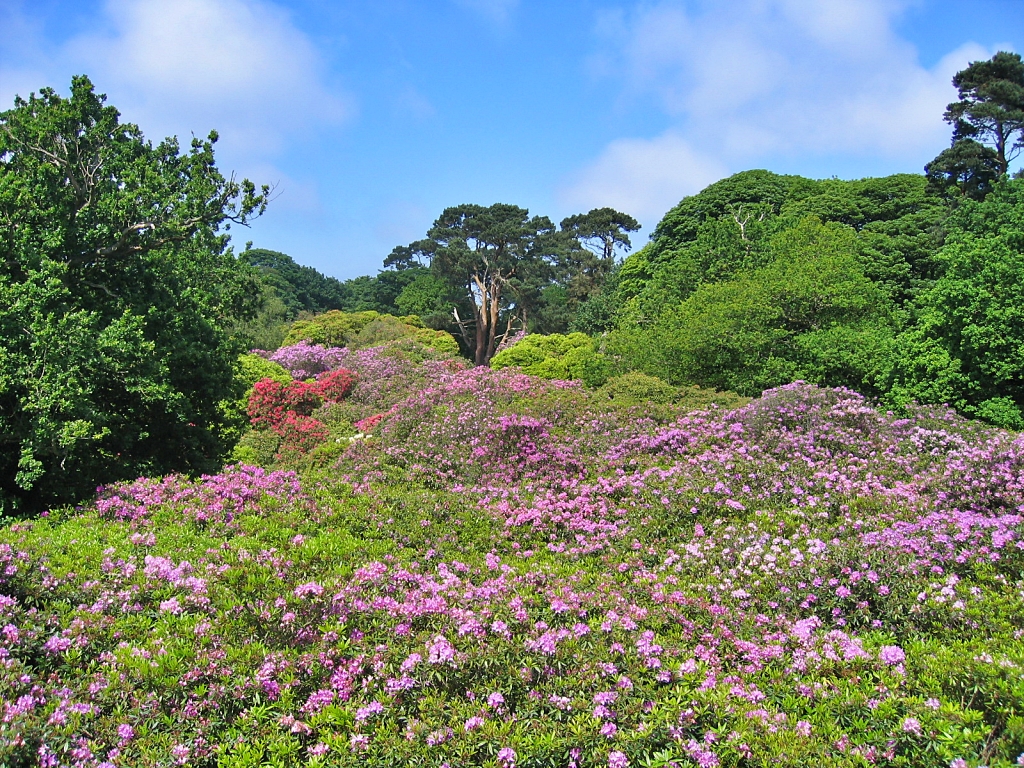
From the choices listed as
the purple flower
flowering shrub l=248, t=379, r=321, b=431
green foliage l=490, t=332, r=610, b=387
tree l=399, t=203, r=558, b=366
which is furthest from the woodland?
tree l=399, t=203, r=558, b=366

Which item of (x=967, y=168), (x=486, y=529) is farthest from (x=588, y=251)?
(x=486, y=529)

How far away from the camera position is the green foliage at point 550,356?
21806 mm

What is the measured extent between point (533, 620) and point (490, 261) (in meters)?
35.1

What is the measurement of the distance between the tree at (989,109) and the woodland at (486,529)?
39.5ft

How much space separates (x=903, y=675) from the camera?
3492mm

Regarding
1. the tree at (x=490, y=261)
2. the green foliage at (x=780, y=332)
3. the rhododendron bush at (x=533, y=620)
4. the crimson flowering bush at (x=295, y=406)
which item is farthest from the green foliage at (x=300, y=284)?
the rhododendron bush at (x=533, y=620)

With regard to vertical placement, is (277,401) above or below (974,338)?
below

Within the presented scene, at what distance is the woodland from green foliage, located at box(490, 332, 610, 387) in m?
6.99

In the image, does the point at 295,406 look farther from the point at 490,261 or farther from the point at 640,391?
the point at 490,261

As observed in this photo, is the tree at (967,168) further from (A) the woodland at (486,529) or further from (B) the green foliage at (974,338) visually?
(B) the green foliage at (974,338)

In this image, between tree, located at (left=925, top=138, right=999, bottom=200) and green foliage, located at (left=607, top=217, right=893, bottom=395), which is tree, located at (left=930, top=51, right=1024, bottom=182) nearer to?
tree, located at (left=925, top=138, right=999, bottom=200)

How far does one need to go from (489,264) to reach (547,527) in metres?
32.7

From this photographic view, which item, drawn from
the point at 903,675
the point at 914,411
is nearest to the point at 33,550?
the point at 903,675

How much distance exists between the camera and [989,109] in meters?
22.8
